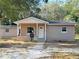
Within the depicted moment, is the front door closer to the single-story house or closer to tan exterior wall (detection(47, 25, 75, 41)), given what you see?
the single-story house

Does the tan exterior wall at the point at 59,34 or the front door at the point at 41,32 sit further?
the front door at the point at 41,32

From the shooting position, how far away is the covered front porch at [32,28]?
3744 centimetres

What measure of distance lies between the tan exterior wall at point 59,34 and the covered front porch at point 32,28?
0.84 metres

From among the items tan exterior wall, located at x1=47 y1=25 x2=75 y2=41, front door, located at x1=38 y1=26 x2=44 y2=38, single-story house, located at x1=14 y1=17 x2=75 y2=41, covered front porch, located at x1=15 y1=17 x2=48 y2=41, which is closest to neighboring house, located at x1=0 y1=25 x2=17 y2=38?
covered front porch, located at x1=15 y1=17 x2=48 y2=41

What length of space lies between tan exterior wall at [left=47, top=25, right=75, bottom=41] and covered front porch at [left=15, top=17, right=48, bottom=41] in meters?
0.84

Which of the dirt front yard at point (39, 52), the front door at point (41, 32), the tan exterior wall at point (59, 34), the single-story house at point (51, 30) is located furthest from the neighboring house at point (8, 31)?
the dirt front yard at point (39, 52)

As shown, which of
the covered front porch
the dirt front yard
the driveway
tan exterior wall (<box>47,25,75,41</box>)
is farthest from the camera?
tan exterior wall (<box>47,25,75,41</box>)

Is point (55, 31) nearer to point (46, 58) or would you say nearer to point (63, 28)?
point (63, 28)

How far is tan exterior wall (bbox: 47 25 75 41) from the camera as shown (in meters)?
37.7

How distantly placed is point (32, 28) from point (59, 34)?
4593 millimetres

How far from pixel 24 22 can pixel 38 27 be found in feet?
8.24

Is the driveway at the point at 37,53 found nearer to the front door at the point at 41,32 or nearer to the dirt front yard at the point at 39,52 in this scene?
the dirt front yard at the point at 39,52

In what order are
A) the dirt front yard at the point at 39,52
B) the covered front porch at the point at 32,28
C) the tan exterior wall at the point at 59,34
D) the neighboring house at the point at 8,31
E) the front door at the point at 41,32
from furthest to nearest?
the neighboring house at the point at 8,31, the front door at the point at 41,32, the tan exterior wall at the point at 59,34, the covered front porch at the point at 32,28, the dirt front yard at the point at 39,52

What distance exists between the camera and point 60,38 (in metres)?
37.9
